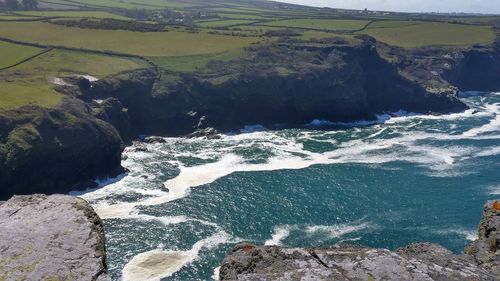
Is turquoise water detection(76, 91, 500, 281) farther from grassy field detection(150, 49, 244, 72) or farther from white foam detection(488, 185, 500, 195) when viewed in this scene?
grassy field detection(150, 49, 244, 72)

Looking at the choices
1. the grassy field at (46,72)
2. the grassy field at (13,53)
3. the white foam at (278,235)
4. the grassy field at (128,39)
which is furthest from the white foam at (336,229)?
the grassy field at (128,39)

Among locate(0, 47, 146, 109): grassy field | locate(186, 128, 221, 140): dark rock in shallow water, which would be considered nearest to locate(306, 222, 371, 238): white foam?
locate(186, 128, 221, 140): dark rock in shallow water

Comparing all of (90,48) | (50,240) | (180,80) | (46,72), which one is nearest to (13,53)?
(46,72)

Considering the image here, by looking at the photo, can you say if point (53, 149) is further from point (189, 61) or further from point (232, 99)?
point (189, 61)

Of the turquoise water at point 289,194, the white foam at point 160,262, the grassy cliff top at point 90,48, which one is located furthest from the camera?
the grassy cliff top at point 90,48

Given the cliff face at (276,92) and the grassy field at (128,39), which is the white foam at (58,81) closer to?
the cliff face at (276,92)

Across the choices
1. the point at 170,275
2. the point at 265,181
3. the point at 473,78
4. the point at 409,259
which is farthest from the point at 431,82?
the point at 409,259

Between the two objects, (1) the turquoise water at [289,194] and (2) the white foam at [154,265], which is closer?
(2) the white foam at [154,265]
